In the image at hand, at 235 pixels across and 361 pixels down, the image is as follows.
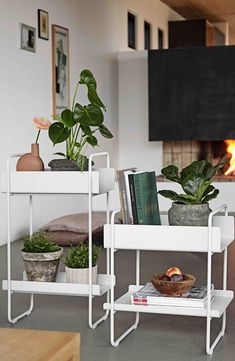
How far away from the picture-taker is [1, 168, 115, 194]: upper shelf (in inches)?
151

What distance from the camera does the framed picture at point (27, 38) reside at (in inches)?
283

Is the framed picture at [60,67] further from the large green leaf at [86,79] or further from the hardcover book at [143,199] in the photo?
the hardcover book at [143,199]

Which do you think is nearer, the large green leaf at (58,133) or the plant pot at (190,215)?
the plant pot at (190,215)

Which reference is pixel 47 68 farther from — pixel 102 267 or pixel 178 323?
pixel 178 323

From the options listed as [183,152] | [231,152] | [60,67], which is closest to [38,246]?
[60,67]

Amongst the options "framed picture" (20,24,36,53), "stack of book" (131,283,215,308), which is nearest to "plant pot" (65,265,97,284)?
"stack of book" (131,283,215,308)

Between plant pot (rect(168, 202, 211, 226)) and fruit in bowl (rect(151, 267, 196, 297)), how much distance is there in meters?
0.24

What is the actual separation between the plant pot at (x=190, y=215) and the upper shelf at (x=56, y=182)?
482 millimetres

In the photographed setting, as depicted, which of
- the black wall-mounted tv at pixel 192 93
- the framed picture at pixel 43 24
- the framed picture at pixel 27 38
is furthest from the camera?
the black wall-mounted tv at pixel 192 93

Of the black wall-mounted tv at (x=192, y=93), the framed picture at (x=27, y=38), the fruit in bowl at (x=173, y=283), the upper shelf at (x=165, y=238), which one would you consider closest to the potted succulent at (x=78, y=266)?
the upper shelf at (x=165, y=238)

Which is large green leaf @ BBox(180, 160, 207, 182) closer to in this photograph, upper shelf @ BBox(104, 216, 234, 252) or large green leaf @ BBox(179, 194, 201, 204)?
large green leaf @ BBox(179, 194, 201, 204)

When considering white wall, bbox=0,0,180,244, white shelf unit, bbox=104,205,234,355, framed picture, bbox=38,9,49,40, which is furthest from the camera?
framed picture, bbox=38,9,49,40

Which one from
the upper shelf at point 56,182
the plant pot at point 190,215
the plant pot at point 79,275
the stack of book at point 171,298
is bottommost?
the stack of book at point 171,298

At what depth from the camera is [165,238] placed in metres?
3.46
